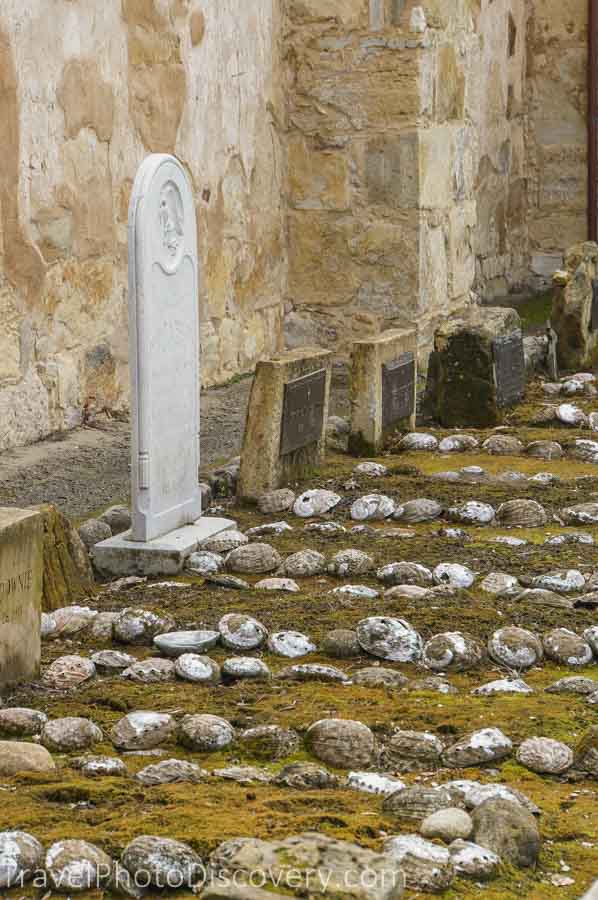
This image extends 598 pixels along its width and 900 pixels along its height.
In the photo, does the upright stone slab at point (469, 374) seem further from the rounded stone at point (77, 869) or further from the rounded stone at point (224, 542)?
the rounded stone at point (77, 869)

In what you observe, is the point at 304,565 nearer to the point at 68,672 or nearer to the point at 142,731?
the point at 68,672

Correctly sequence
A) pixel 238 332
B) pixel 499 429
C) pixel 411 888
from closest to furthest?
pixel 411 888 < pixel 499 429 < pixel 238 332

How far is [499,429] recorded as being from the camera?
6512 mm

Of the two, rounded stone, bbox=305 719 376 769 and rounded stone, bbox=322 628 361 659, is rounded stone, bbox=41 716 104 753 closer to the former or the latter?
rounded stone, bbox=305 719 376 769

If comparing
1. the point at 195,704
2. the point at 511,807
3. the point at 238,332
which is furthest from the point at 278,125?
the point at 511,807

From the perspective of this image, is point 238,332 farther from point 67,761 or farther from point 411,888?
point 411,888

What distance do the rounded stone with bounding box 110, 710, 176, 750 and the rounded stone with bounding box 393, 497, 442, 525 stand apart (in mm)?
2114

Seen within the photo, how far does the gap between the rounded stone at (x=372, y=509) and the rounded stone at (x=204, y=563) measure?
0.72 metres

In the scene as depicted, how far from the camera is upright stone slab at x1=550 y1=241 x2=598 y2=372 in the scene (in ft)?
26.6

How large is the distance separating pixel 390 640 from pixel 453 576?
67cm

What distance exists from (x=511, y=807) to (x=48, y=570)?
1.89 meters

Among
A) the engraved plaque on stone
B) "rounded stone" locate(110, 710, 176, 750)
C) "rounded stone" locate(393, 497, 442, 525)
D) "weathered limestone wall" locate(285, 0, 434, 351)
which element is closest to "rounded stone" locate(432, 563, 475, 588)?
"rounded stone" locate(393, 497, 442, 525)

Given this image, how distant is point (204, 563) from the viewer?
439 centimetres

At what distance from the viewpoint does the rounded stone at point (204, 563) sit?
438 cm
